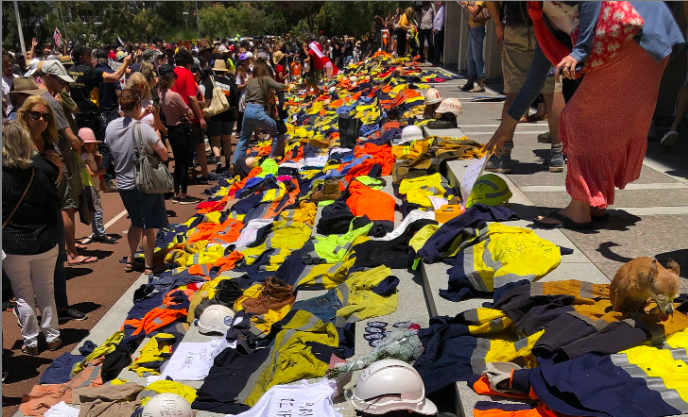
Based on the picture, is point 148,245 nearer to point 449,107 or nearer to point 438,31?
point 449,107

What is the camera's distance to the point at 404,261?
206 inches

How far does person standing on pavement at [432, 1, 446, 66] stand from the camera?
63.0 feet

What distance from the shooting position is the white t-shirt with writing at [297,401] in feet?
11.6

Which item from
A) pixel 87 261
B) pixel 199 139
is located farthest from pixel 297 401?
pixel 199 139

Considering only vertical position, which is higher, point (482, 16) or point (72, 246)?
point (482, 16)

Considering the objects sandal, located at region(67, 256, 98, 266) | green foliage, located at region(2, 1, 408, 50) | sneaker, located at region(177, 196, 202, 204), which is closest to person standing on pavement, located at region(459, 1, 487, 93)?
sneaker, located at region(177, 196, 202, 204)

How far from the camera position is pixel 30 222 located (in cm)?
538

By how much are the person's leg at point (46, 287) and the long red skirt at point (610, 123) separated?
4377 millimetres

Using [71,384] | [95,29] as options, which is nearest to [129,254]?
[71,384]

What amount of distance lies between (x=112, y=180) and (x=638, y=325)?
10173mm

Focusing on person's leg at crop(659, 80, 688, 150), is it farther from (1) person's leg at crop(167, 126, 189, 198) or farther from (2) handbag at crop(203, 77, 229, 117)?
(2) handbag at crop(203, 77, 229, 117)

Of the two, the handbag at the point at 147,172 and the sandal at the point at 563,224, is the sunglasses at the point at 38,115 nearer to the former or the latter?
the handbag at the point at 147,172

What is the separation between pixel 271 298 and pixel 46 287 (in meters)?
2.04

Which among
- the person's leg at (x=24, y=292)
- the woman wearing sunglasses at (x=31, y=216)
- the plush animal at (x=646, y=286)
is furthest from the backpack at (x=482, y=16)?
the plush animal at (x=646, y=286)
